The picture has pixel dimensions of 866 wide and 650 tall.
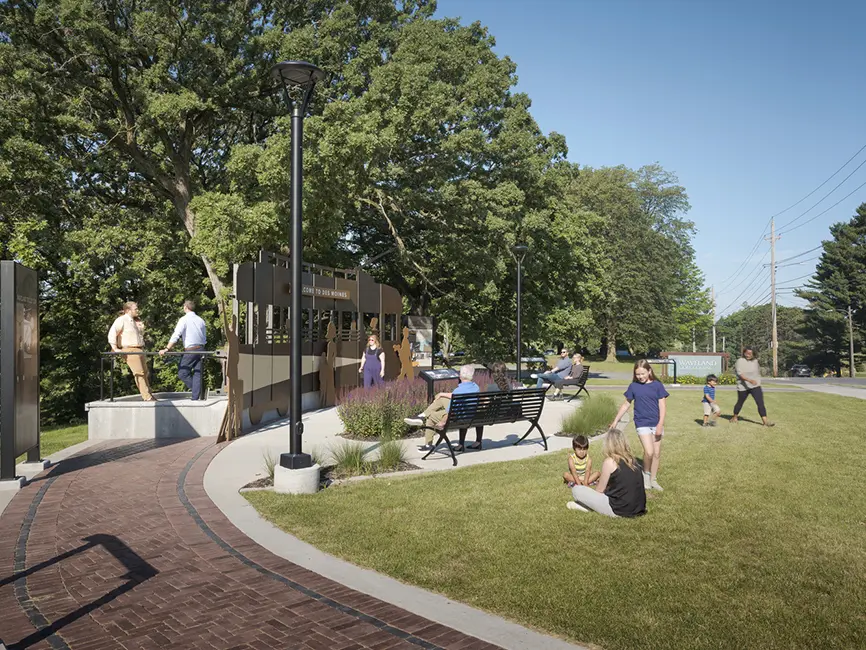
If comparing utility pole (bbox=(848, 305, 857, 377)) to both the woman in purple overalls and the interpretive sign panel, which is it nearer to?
the interpretive sign panel

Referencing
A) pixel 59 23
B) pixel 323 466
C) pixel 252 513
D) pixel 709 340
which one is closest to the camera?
pixel 252 513

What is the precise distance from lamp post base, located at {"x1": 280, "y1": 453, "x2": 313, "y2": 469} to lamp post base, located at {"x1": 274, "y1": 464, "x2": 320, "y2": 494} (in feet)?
0.26

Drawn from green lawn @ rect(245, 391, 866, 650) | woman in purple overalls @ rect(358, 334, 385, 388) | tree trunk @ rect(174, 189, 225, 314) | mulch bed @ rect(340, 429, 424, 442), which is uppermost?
tree trunk @ rect(174, 189, 225, 314)

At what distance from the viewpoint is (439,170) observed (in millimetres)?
24391

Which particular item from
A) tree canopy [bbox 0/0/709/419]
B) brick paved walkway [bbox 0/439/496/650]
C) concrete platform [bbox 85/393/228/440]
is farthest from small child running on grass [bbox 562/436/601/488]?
tree canopy [bbox 0/0/709/419]

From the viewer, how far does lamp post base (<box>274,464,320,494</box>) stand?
7.62 metres

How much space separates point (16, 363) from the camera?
26.6ft

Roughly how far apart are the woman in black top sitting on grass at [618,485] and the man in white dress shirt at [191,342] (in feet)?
27.5

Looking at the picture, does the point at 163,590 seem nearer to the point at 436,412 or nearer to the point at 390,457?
the point at 390,457

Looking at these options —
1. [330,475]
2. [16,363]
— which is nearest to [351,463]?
[330,475]

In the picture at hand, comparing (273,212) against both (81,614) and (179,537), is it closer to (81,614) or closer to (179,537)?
(179,537)

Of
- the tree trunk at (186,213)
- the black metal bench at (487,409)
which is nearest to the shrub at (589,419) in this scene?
the black metal bench at (487,409)

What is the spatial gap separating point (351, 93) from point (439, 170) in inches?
157

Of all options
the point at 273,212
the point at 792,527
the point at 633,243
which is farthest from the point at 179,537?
the point at 633,243
